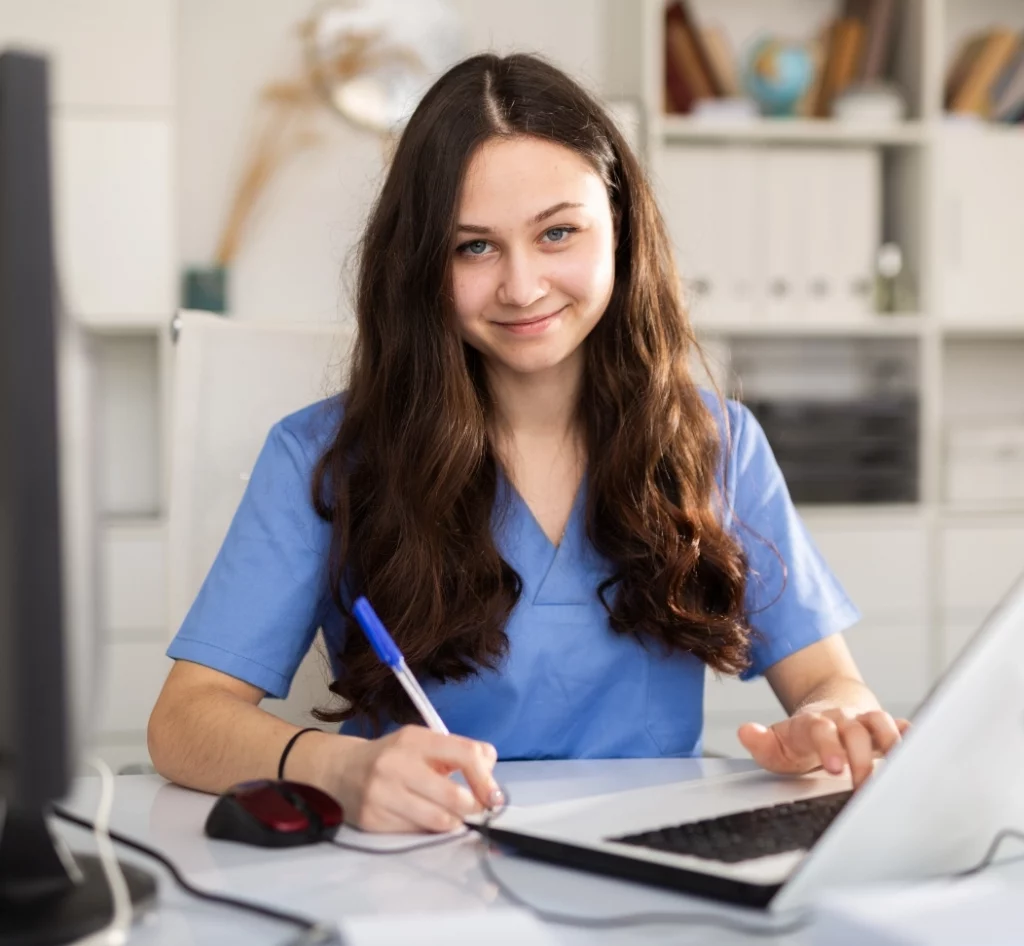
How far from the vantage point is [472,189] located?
4.33 feet

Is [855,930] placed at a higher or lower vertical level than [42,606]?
lower

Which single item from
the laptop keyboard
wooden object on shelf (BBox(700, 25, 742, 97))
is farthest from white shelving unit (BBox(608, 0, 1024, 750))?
the laptop keyboard

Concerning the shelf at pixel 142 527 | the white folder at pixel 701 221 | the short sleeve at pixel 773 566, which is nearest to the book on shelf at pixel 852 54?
the white folder at pixel 701 221

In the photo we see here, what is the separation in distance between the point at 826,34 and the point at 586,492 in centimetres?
228

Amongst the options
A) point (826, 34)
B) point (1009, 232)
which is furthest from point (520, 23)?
point (1009, 232)

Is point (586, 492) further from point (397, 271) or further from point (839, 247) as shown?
point (839, 247)

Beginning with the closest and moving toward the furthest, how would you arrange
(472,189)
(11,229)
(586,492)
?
(11,229)
(472,189)
(586,492)

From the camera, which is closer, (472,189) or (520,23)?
(472,189)

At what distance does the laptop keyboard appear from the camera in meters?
0.80

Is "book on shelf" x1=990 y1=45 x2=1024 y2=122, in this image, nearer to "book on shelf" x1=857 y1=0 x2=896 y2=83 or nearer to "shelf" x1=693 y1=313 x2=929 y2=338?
"book on shelf" x1=857 y1=0 x2=896 y2=83

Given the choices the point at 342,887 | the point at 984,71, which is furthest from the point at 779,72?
the point at 342,887

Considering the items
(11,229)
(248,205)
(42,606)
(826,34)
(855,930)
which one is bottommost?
(855,930)

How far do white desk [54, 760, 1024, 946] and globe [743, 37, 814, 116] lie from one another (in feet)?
8.29

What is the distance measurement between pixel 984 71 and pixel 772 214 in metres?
0.65
